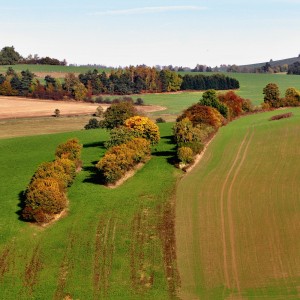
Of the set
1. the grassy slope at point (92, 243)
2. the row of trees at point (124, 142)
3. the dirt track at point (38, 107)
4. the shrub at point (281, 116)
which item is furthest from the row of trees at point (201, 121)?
the dirt track at point (38, 107)

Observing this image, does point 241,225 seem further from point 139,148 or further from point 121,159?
point 139,148

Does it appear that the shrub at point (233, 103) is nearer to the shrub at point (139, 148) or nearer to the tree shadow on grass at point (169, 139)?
the tree shadow on grass at point (169, 139)

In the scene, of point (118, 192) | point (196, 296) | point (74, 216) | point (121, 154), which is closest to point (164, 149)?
point (121, 154)

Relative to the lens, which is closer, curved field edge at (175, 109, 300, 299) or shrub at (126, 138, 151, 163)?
curved field edge at (175, 109, 300, 299)

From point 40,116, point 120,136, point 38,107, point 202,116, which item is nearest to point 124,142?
point 120,136

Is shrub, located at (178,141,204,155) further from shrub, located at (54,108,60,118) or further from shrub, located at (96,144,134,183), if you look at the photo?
shrub, located at (54,108,60,118)

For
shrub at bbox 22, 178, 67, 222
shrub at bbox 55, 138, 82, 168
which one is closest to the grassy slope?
shrub at bbox 22, 178, 67, 222
